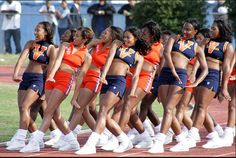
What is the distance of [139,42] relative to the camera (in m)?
16.1

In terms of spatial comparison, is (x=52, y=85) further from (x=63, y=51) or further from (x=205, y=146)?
(x=205, y=146)

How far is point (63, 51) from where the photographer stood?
15.9 m

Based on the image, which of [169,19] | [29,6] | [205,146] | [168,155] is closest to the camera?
[168,155]

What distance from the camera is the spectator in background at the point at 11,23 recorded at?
31.7m

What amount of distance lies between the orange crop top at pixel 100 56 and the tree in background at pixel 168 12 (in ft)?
42.8

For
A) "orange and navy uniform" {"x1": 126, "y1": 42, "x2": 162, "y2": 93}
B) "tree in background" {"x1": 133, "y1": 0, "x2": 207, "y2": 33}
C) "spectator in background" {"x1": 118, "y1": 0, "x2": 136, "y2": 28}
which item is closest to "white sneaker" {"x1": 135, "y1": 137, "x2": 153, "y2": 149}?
"orange and navy uniform" {"x1": 126, "y1": 42, "x2": 162, "y2": 93}

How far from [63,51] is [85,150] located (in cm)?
170

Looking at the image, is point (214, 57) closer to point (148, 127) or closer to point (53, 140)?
Result: point (148, 127)

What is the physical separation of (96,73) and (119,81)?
0.67m

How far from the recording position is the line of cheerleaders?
15656mm

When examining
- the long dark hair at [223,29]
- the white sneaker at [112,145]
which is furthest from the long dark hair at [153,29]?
the white sneaker at [112,145]

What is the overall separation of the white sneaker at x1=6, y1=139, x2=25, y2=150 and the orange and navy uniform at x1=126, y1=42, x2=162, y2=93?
1975mm

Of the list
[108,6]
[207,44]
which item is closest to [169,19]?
[108,6]

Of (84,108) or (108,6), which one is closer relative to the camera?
(84,108)
